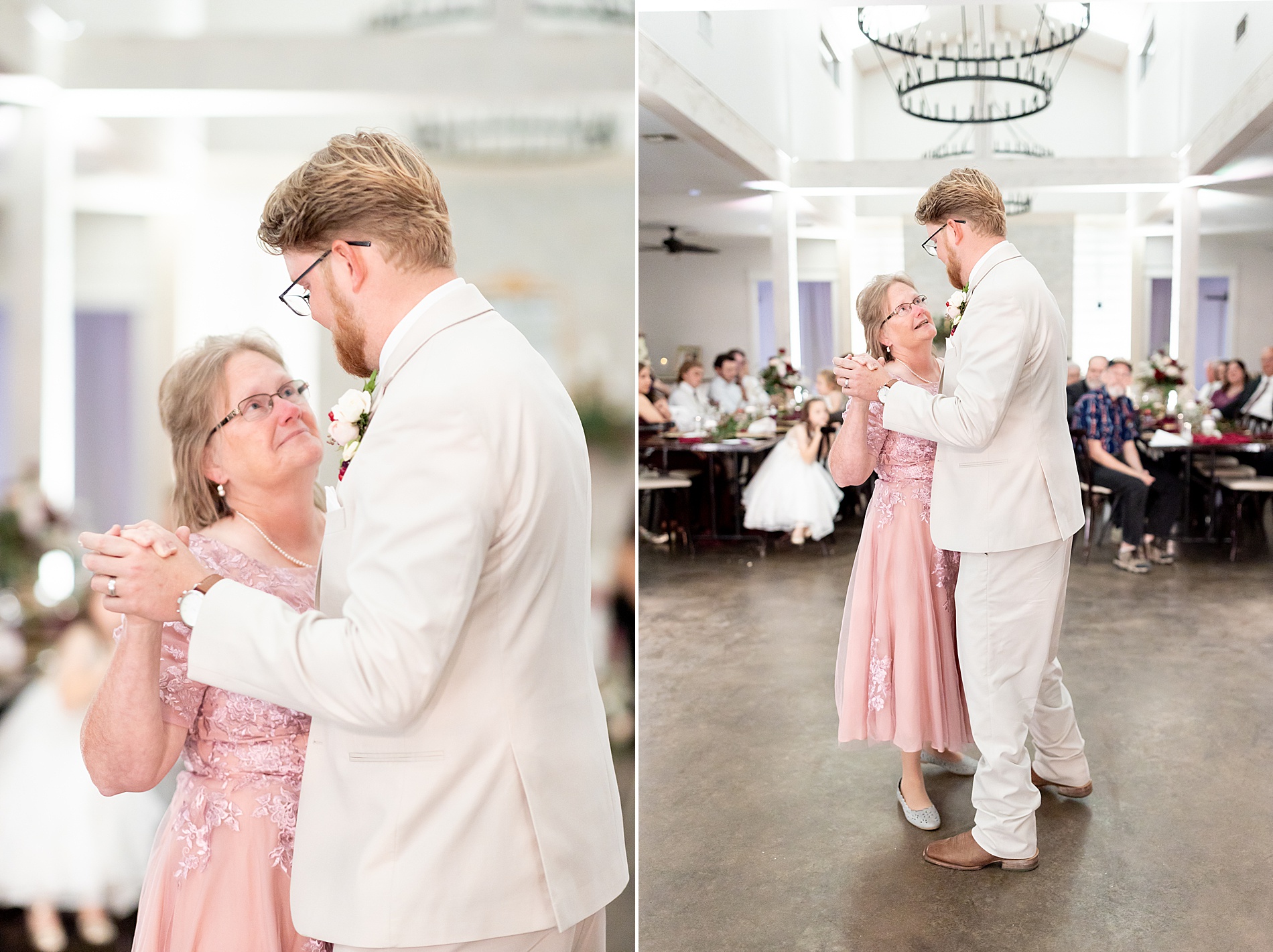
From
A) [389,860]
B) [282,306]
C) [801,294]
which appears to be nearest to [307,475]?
[389,860]

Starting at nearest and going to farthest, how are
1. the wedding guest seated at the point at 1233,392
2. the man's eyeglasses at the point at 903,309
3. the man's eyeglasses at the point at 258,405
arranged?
the man's eyeglasses at the point at 258,405, the man's eyeglasses at the point at 903,309, the wedding guest seated at the point at 1233,392

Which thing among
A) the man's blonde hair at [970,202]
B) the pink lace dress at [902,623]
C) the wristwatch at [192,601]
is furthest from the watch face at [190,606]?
the pink lace dress at [902,623]

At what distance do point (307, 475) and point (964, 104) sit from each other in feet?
37.1

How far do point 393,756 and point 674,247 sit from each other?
12.7 m

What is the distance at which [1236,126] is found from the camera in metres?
9.90

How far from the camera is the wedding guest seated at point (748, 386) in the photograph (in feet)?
33.3

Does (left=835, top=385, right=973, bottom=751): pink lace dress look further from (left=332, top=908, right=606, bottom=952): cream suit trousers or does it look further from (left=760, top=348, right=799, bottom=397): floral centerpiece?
(left=760, top=348, right=799, bottom=397): floral centerpiece

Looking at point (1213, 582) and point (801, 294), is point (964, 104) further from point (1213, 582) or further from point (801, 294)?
point (1213, 582)

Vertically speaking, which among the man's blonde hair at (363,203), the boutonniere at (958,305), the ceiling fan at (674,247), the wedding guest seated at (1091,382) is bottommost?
the man's blonde hair at (363,203)

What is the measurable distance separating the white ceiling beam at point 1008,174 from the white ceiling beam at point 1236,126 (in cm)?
42

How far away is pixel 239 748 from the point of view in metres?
1.53

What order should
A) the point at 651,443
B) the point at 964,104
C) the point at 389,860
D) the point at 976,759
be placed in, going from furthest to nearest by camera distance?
1. the point at 964,104
2. the point at 651,443
3. the point at 976,759
4. the point at 389,860

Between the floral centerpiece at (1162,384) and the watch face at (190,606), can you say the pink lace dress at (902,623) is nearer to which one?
the watch face at (190,606)

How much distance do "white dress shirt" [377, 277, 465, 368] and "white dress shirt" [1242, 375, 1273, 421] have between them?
9587mm
